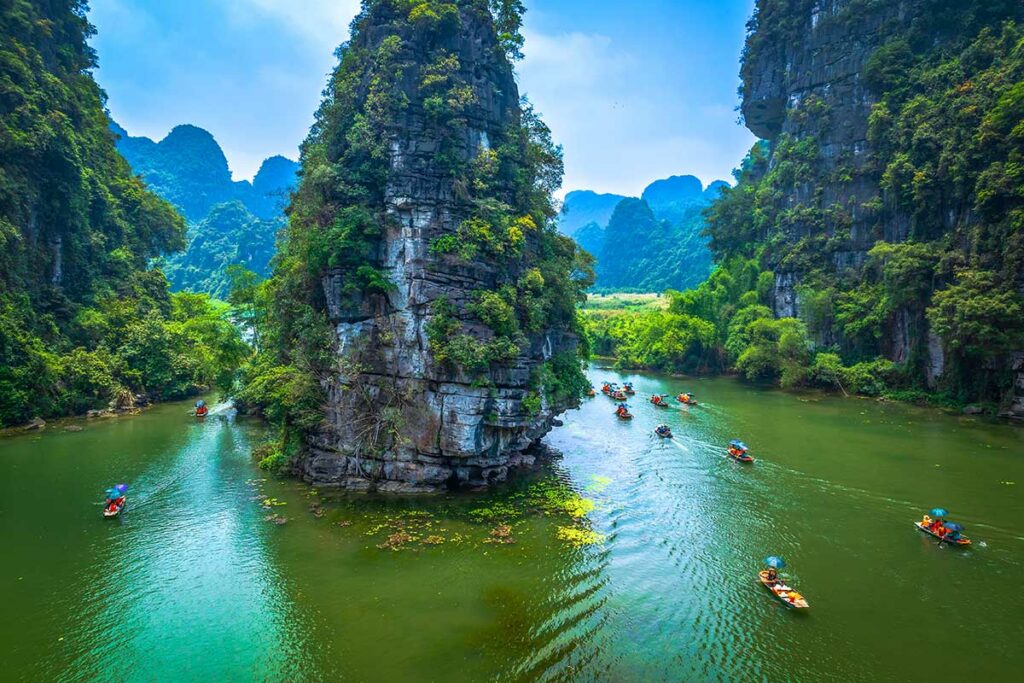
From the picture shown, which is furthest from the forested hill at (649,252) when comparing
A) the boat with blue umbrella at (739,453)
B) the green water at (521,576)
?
the green water at (521,576)

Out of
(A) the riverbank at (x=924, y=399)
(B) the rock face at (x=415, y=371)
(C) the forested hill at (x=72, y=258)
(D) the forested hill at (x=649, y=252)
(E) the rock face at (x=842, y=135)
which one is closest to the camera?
(B) the rock face at (x=415, y=371)

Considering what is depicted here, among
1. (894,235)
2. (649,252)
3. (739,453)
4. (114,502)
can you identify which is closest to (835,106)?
(894,235)

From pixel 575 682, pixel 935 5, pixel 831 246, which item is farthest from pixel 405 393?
pixel 935 5

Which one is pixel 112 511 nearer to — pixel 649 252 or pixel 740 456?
pixel 740 456

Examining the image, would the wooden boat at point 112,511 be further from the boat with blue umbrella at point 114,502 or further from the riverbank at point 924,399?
the riverbank at point 924,399

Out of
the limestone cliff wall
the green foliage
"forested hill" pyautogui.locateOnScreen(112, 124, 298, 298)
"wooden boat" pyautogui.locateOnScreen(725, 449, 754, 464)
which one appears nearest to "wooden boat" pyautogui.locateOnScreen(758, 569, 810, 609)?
"wooden boat" pyautogui.locateOnScreen(725, 449, 754, 464)

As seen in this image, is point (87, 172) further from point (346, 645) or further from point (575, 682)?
point (575, 682)
